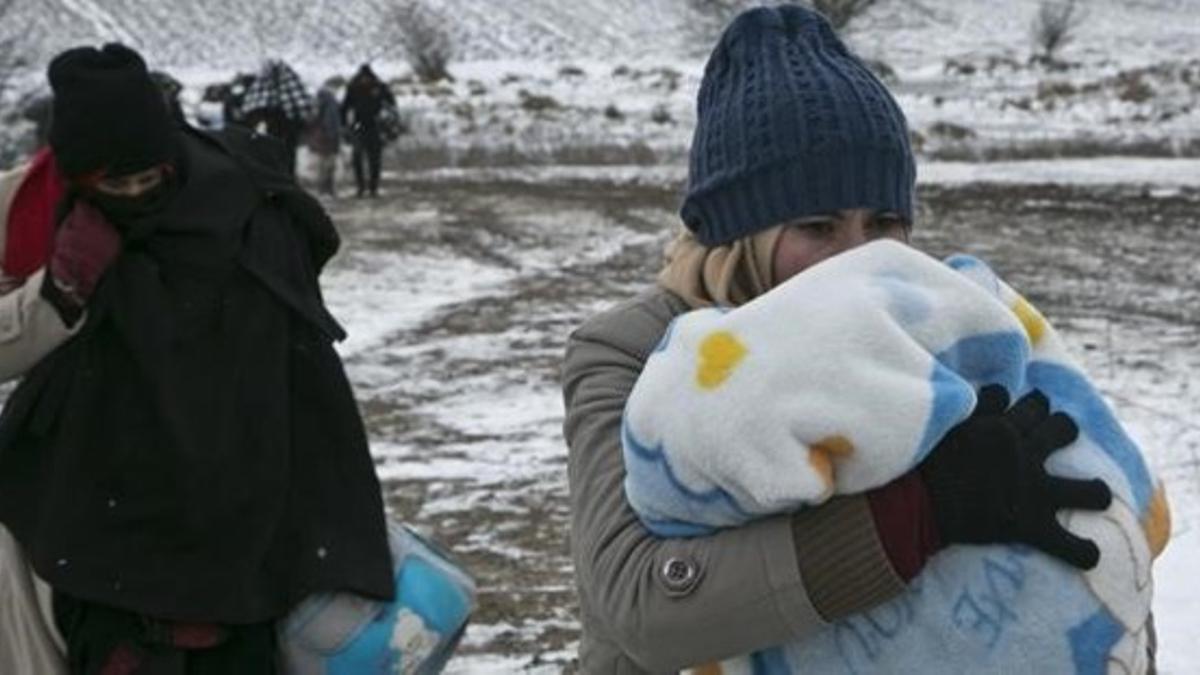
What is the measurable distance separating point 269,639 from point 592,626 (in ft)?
3.42

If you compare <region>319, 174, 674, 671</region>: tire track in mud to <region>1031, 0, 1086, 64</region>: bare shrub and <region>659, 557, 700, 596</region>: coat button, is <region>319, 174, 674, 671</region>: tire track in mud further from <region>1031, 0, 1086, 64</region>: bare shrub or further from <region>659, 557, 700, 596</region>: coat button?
<region>1031, 0, 1086, 64</region>: bare shrub

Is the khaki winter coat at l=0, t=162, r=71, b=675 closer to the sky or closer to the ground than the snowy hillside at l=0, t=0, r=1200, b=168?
closer to the sky

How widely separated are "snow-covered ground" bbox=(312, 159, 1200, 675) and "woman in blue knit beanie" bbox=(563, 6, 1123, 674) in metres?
3.40

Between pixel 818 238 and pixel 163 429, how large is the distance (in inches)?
50.5

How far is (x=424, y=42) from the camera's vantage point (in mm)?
41500

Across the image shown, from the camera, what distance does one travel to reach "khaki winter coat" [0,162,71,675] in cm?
262

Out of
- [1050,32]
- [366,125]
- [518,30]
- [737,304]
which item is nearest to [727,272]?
[737,304]

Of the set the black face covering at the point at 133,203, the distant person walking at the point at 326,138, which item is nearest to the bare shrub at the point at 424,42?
the distant person walking at the point at 326,138

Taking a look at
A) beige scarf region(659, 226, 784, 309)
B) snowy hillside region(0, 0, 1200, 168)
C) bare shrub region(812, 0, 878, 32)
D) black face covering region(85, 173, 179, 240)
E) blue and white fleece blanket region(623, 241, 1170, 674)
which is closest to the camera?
blue and white fleece blanket region(623, 241, 1170, 674)

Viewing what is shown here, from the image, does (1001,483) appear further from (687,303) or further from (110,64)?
(110,64)

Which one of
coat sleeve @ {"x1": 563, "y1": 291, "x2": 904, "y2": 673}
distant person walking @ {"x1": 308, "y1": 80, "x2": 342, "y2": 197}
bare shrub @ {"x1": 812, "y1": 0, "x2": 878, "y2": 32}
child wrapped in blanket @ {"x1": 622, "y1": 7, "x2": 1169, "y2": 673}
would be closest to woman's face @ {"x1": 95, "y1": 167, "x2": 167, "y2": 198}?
coat sleeve @ {"x1": 563, "y1": 291, "x2": 904, "y2": 673}

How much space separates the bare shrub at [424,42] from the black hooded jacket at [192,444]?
3596 cm

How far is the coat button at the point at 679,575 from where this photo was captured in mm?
1579

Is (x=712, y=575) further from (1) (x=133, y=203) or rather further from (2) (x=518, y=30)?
(2) (x=518, y=30)
